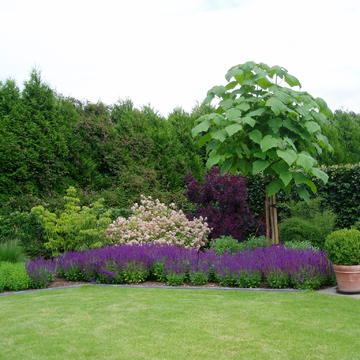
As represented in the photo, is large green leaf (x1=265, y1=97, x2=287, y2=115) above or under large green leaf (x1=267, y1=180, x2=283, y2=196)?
above

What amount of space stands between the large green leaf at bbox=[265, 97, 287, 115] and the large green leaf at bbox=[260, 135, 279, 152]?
398 mm

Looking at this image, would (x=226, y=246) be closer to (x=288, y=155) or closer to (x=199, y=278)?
(x=199, y=278)

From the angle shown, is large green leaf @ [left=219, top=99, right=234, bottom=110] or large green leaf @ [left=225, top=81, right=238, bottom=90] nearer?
large green leaf @ [left=219, top=99, right=234, bottom=110]

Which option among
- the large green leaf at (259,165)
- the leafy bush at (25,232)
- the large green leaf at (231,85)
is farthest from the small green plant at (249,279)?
the leafy bush at (25,232)

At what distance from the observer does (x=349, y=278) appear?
6.93m

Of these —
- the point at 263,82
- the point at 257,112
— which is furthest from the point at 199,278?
the point at 263,82

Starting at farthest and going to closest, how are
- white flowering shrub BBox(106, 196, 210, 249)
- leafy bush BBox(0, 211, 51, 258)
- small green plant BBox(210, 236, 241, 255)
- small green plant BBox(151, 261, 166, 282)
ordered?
leafy bush BBox(0, 211, 51, 258) < white flowering shrub BBox(106, 196, 210, 249) < small green plant BBox(210, 236, 241, 255) < small green plant BBox(151, 261, 166, 282)

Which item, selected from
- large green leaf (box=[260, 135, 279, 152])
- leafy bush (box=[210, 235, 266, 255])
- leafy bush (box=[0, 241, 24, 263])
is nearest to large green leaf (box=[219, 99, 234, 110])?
large green leaf (box=[260, 135, 279, 152])

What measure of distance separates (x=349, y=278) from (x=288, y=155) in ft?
6.47

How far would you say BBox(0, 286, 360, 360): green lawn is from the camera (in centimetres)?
451

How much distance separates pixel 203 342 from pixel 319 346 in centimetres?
109

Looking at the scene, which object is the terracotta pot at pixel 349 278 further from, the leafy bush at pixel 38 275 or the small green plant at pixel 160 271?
the leafy bush at pixel 38 275

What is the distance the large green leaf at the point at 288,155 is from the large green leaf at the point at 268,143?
15 centimetres

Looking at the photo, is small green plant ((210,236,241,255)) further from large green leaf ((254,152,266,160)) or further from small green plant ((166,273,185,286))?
large green leaf ((254,152,266,160))
